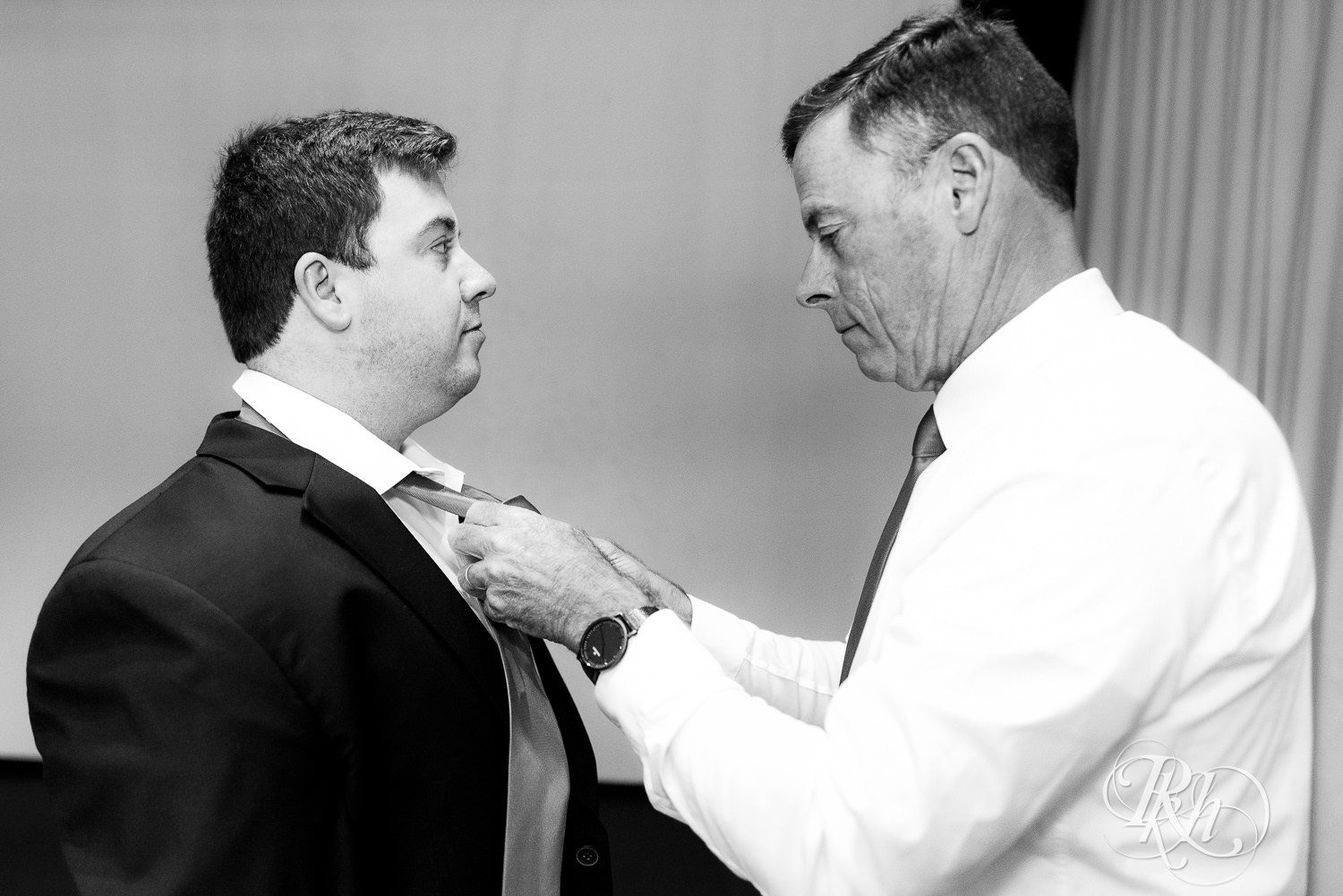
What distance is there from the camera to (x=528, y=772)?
4.38 ft

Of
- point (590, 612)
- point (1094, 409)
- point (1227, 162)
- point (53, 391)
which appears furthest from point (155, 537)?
point (53, 391)

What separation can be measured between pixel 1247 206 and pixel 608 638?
2072 millimetres

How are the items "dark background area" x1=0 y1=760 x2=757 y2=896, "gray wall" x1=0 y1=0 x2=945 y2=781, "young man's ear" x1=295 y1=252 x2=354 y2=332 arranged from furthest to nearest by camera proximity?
"gray wall" x1=0 y1=0 x2=945 y2=781 → "dark background area" x1=0 y1=760 x2=757 y2=896 → "young man's ear" x1=295 y1=252 x2=354 y2=332

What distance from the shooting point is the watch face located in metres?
1.13

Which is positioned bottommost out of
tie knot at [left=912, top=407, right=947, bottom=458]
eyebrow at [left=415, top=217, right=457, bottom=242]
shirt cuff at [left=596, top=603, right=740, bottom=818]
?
shirt cuff at [left=596, top=603, right=740, bottom=818]

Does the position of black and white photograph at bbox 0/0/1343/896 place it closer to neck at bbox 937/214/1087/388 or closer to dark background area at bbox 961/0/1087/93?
neck at bbox 937/214/1087/388

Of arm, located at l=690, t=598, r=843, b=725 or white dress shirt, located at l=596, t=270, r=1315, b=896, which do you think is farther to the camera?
arm, located at l=690, t=598, r=843, b=725

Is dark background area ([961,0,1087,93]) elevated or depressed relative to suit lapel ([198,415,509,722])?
elevated

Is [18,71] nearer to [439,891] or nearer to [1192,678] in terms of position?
[439,891]

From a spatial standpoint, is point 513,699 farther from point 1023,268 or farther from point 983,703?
point 1023,268

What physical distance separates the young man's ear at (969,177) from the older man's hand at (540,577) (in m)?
0.58

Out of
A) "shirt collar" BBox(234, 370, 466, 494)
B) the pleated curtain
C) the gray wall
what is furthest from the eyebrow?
the gray wall

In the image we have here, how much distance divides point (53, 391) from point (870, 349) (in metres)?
4.23

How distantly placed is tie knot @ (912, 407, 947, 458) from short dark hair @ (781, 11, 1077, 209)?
305 mm
